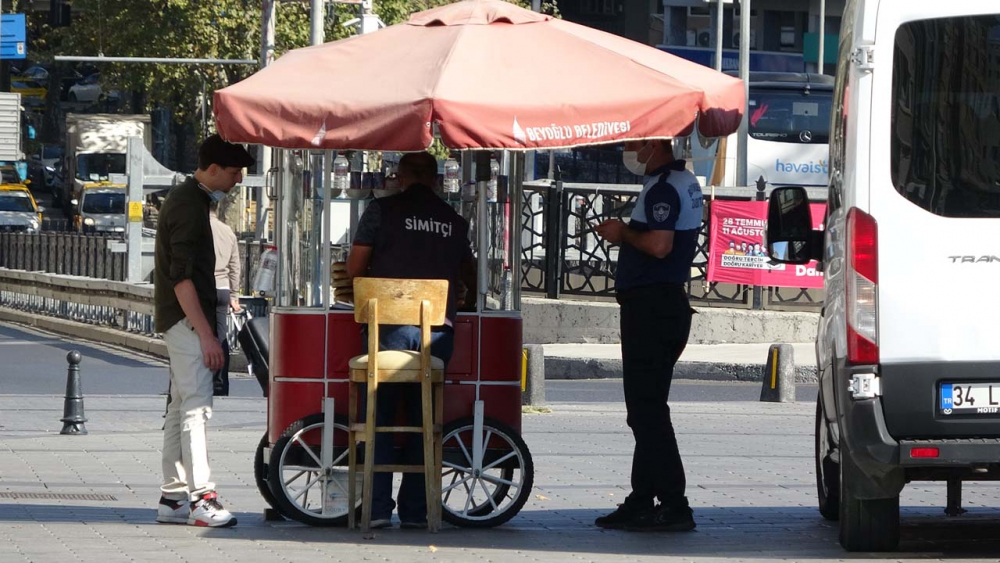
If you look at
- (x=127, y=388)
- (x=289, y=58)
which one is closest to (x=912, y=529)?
(x=289, y=58)

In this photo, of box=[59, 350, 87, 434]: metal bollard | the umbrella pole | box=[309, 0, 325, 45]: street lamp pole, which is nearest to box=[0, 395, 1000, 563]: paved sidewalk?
box=[59, 350, 87, 434]: metal bollard

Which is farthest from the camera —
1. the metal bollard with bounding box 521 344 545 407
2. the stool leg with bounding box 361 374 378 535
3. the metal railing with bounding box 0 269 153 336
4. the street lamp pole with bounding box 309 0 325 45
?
the street lamp pole with bounding box 309 0 325 45

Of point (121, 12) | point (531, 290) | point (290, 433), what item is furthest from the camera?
point (121, 12)

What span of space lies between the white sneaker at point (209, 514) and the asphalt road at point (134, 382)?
25.7ft

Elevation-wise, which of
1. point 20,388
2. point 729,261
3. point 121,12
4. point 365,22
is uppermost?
point 121,12

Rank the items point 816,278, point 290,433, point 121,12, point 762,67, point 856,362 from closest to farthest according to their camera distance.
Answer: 1. point 856,362
2. point 290,433
3. point 816,278
4. point 121,12
5. point 762,67

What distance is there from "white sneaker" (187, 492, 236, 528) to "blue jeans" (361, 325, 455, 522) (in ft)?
2.19

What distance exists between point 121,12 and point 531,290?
22.3 meters

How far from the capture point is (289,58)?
7.91 meters

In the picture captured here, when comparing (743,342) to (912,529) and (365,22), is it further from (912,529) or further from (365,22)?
(912,529)

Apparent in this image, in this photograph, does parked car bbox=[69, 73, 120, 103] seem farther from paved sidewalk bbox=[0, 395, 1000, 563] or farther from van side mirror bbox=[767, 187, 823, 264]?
van side mirror bbox=[767, 187, 823, 264]

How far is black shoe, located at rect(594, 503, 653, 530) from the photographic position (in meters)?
7.95

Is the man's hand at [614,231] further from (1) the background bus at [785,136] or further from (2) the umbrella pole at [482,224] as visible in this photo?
(1) the background bus at [785,136]

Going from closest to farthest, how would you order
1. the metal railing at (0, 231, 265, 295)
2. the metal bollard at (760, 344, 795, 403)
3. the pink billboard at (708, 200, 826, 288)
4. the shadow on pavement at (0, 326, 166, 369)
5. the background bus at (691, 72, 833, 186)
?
the metal bollard at (760, 344, 795, 403) < the shadow on pavement at (0, 326, 166, 369) < the pink billboard at (708, 200, 826, 288) < the metal railing at (0, 231, 265, 295) < the background bus at (691, 72, 833, 186)
